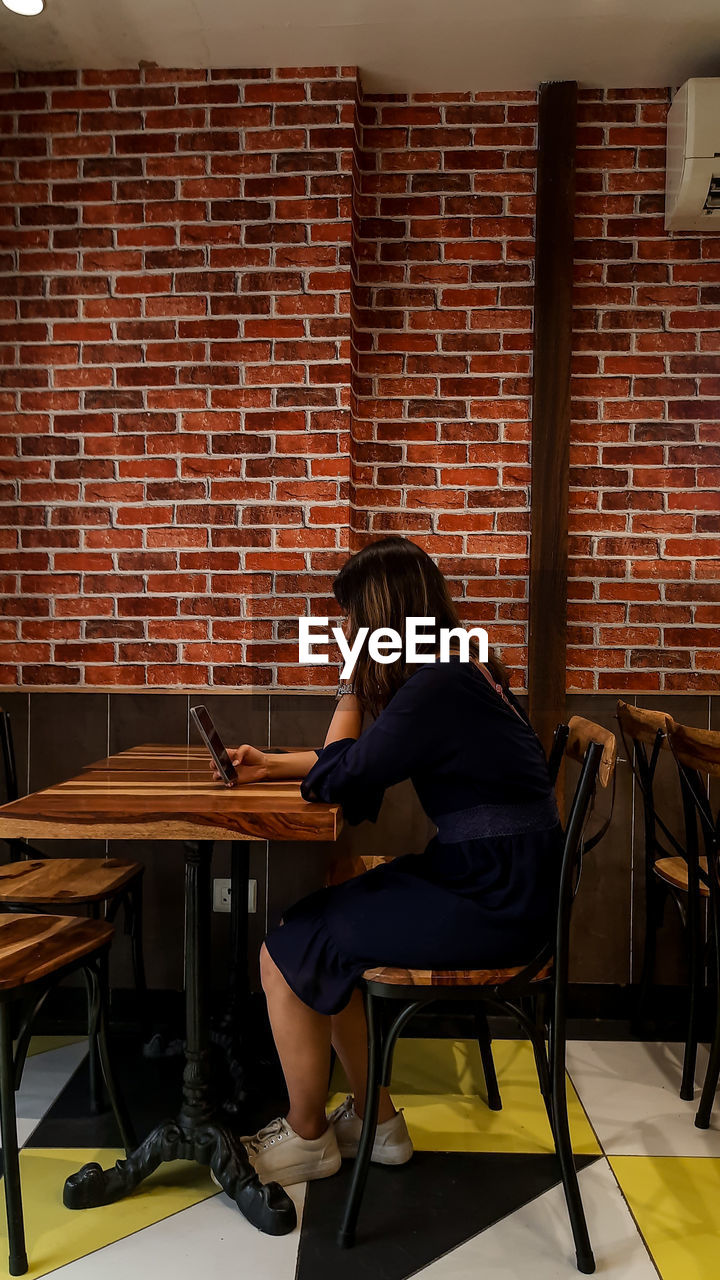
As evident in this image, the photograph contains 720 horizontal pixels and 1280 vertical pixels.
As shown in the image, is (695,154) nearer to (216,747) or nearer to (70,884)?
(216,747)

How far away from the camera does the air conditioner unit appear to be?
255cm

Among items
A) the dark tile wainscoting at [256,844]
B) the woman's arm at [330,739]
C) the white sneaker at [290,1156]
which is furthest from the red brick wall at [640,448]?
the white sneaker at [290,1156]

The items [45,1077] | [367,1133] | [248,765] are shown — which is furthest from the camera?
[45,1077]

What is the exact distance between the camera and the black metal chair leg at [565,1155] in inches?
63.8

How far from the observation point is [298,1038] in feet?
5.86

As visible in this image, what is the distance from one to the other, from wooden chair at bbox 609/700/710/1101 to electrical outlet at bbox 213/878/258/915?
3.82ft

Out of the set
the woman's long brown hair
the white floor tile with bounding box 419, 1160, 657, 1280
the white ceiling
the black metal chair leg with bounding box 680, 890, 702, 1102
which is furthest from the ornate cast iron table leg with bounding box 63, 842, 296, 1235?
the white ceiling

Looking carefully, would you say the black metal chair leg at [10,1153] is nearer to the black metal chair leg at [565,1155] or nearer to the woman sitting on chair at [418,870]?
the woman sitting on chair at [418,870]

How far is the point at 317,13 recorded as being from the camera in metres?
2.44

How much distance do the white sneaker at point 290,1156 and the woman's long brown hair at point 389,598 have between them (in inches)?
36.2

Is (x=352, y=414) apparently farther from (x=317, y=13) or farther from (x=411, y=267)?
(x=317, y=13)

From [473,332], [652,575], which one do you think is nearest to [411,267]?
[473,332]

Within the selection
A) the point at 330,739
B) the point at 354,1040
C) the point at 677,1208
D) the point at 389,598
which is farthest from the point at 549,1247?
the point at 389,598

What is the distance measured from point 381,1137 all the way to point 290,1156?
0.20 m
